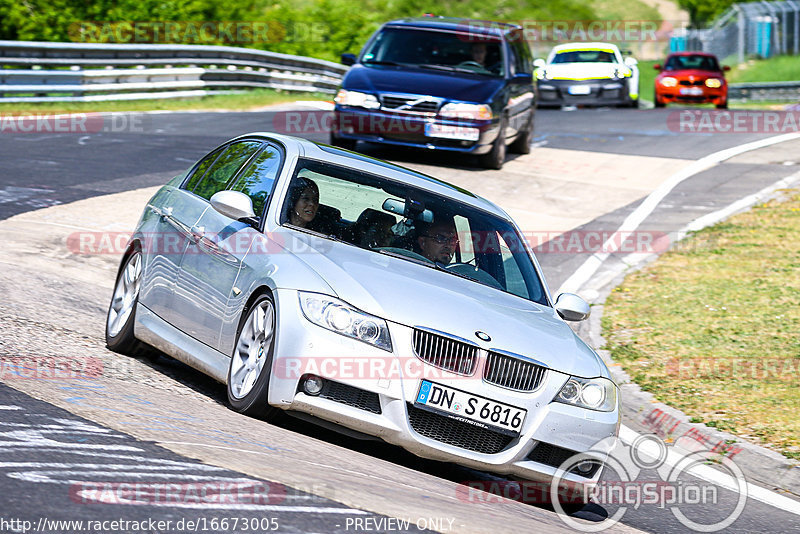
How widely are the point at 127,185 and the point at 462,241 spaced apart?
7.85 meters

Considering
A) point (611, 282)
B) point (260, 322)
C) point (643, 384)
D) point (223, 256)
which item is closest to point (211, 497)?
point (260, 322)

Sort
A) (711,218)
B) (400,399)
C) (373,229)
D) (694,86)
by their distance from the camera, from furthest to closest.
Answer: (694,86) < (711,218) < (373,229) < (400,399)

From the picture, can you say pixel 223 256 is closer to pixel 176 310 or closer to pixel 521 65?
pixel 176 310

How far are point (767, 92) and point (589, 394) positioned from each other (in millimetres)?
35243

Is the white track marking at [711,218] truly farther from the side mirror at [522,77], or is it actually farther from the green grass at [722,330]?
the side mirror at [522,77]

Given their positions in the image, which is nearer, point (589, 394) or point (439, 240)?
point (589, 394)

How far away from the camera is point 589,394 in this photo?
624 centimetres

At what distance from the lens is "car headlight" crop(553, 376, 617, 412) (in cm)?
615

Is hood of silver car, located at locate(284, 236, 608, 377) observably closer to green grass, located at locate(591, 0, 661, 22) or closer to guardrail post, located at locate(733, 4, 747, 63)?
guardrail post, located at locate(733, 4, 747, 63)

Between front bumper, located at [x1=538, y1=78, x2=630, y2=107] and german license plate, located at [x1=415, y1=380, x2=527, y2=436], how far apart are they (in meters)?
25.1

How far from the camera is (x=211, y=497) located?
14.9 ft
